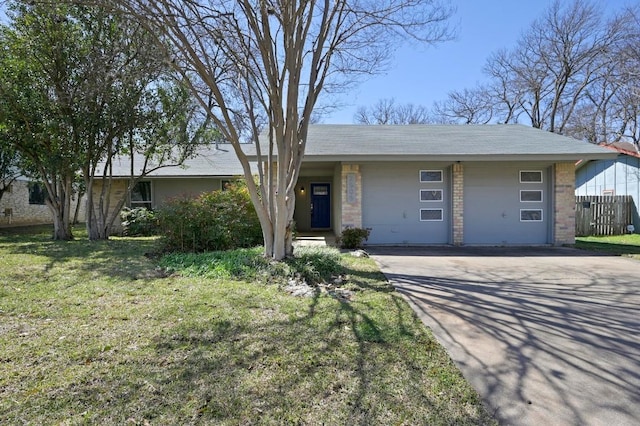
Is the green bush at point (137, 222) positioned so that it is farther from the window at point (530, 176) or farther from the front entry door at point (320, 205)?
the window at point (530, 176)

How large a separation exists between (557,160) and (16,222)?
2460 cm

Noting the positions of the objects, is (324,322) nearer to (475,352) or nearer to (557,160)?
(475,352)

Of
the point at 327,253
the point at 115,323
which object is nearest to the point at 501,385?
the point at 115,323

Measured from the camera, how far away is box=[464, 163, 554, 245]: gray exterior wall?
11031 millimetres

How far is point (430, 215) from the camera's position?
1108cm

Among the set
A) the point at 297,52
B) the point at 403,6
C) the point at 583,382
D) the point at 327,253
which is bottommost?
the point at 583,382

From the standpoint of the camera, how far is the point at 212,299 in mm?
4785

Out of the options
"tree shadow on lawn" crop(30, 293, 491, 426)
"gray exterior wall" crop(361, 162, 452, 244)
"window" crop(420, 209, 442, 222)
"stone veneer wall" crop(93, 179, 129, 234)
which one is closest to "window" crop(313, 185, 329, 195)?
"gray exterior wall" crop(361, 162, 452, 244)

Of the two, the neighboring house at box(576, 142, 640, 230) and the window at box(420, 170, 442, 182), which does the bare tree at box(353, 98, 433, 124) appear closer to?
the neighboring house at box(576, 142, 640, 230)

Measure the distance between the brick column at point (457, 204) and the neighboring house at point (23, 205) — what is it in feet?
60.3

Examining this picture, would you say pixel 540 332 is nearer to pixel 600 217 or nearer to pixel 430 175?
pixel 430 175

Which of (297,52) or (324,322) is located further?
(297,52)

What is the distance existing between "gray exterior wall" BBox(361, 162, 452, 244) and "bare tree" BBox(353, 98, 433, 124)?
21110mm

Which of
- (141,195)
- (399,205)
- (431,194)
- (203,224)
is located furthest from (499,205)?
(141,195)
